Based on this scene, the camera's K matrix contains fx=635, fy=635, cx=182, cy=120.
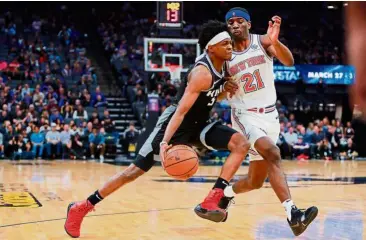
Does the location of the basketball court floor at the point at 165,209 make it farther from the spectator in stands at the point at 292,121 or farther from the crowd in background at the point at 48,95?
the spectator in stands at the point at 292,121

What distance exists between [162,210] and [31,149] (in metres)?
11.0

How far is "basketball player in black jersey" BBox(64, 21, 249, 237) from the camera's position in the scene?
503cm

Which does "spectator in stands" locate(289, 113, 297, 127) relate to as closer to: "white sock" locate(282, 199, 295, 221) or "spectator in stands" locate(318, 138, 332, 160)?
"spectator in stands" locate(318, 138, 332, 160)

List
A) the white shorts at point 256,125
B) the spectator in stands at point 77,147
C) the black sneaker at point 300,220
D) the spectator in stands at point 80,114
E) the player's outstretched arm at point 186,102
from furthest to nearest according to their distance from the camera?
1. the spectator in stands at point 80,114
2. the spectator in stands at point 77,147
3. the white shorts at point 256,125
4. the player's outstretched arm at point 186,102
5. the black sneaker at point 300,220

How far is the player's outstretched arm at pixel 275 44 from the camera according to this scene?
18.0ft

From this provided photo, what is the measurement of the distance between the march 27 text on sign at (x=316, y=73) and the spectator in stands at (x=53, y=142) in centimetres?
962

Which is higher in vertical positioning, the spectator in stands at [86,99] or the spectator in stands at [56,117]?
the spectator in stands at [86,99]

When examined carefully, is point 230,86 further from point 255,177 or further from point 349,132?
point 349,132

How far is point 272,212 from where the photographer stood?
→ 22.4 feet

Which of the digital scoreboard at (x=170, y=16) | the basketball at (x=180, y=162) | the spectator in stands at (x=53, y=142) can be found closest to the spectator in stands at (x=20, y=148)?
the spectator in stands at (x=53, y=142)

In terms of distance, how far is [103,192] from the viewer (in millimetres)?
5484

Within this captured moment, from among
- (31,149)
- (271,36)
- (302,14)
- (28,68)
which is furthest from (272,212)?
(302,14)

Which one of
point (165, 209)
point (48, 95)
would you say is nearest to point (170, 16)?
point (48, 95)

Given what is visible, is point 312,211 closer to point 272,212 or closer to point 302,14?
point 272,212
